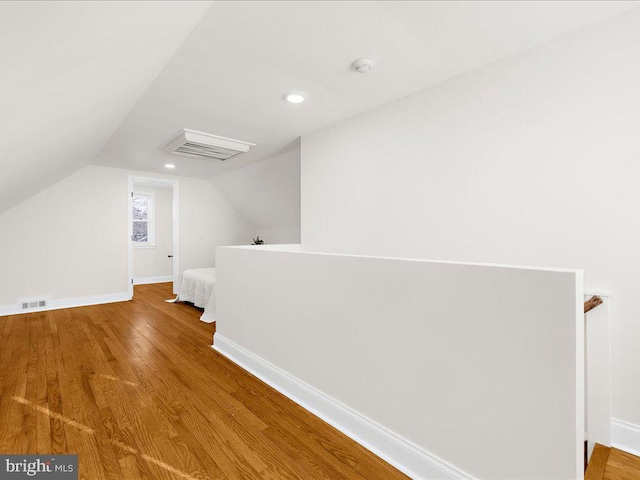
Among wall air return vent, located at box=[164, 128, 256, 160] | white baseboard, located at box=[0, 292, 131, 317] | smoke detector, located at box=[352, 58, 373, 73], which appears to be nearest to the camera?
smoke detector, located at box=[352, 58, 373, 73]

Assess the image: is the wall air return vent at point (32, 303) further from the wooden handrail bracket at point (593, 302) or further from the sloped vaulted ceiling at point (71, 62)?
the wooden handrail bracket at point (593, 302)

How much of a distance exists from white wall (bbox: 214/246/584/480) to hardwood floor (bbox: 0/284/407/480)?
227 millimetres

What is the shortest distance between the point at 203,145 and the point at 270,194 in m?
1.80

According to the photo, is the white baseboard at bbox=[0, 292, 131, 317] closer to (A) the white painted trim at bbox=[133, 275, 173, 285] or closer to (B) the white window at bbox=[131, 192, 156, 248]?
(A) the white painted trim at bbox=[133, 275, 173, 285]

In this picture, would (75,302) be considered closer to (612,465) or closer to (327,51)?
(327,51)

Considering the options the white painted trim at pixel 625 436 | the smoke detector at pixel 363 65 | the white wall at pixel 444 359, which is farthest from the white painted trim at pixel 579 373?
the smoke detector at pixel 363 65

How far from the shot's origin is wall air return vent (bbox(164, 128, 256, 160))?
3.49 m

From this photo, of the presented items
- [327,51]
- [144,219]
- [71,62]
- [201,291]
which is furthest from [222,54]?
[144,219]

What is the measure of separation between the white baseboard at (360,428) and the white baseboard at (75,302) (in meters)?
3.72

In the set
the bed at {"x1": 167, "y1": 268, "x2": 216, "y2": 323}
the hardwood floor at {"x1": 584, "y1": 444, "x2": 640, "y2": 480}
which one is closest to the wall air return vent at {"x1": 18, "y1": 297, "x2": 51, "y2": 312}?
the bed at {"x1": 167, "y1": 268, "x2": 216, "y2": 323}

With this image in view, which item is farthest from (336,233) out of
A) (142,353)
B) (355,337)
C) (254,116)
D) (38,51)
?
(38,51)

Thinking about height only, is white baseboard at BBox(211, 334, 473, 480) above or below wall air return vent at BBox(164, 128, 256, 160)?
below

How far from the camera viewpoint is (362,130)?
116 inches

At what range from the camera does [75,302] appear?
4711mm
